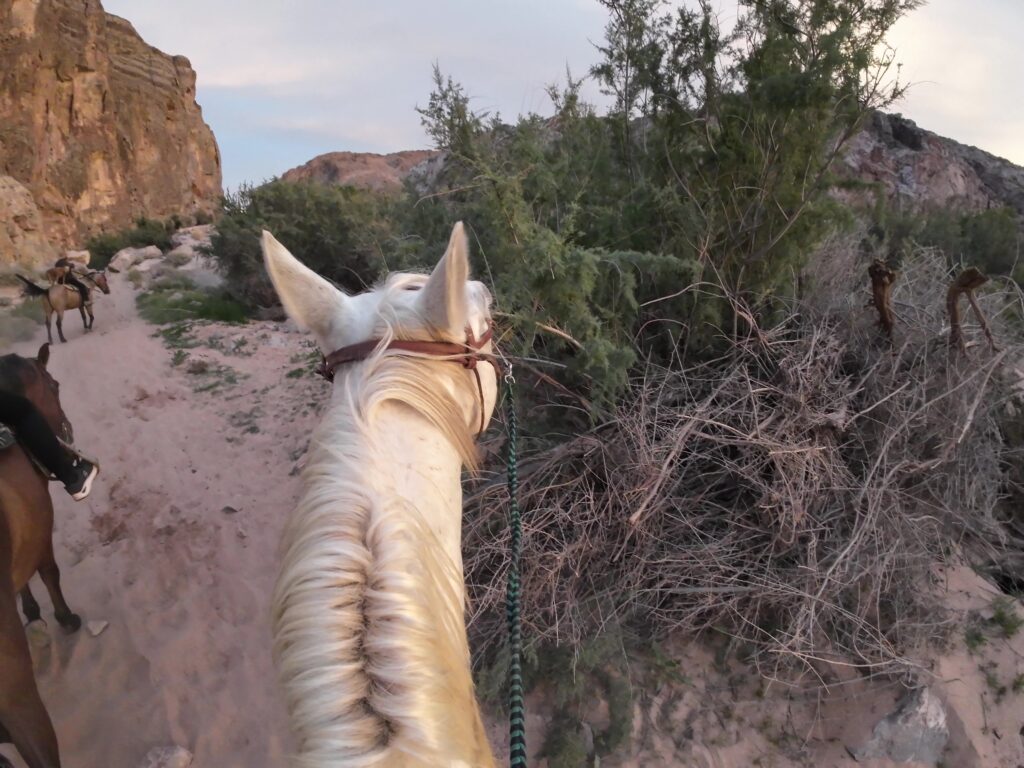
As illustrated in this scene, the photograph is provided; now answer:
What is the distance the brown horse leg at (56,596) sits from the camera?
3.49m

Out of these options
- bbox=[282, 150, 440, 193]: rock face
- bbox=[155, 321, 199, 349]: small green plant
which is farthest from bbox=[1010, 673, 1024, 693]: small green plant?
bbox=[282, 150, 440, 193]: rock face

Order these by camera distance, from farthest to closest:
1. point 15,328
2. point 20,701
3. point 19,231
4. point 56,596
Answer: point 19,231 → point 15,328 → point 56,596 → point 20,701

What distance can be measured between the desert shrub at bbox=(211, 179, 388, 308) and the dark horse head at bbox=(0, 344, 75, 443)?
6337mm

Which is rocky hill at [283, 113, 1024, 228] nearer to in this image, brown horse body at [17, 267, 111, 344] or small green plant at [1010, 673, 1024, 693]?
brown horse body at [17, 267, 111, 344]

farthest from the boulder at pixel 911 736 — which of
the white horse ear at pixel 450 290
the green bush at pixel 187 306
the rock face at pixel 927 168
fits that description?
the rock face at pixel 927 168

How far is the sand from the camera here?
2.74 metres

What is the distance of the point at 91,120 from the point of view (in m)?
26.6

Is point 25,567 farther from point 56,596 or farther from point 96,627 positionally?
point 96,627

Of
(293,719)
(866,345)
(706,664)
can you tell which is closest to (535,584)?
(706,664)

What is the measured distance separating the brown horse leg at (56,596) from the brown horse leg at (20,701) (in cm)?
111

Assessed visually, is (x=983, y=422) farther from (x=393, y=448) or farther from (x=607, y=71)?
(x=393, y=448)

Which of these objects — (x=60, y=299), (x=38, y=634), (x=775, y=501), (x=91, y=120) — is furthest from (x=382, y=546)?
(x=91, y=120)

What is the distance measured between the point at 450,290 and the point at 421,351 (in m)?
0.17

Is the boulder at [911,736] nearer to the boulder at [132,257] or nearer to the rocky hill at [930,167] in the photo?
the rocky hill at [930,167]
